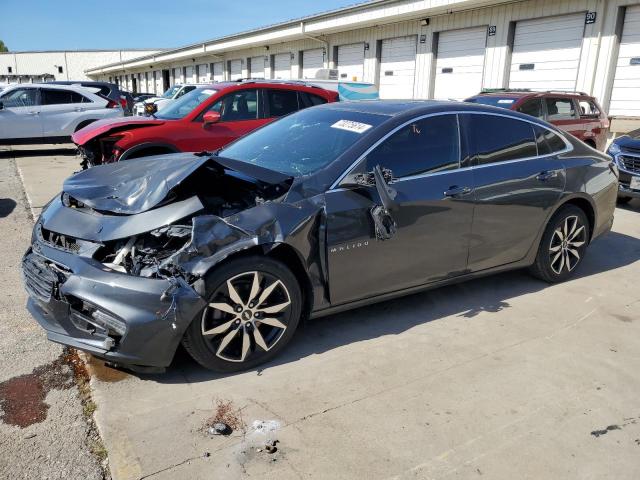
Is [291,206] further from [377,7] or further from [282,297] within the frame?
[377,7]

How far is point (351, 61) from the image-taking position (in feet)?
65.3

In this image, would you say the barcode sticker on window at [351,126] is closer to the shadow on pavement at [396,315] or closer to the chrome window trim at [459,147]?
the chrome window trim at [459,147]

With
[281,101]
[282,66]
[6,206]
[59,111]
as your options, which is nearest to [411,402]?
[281,101]

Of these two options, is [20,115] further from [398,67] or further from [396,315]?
[396,315]

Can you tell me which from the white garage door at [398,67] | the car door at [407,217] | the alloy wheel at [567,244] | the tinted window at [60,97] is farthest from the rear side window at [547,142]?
the white garage door at [398,67]

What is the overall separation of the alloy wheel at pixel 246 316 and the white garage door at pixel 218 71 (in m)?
29.7

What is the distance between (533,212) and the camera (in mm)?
4473

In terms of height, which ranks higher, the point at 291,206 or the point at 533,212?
the point at 291,206

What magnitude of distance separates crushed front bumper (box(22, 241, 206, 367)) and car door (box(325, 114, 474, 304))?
103 cm

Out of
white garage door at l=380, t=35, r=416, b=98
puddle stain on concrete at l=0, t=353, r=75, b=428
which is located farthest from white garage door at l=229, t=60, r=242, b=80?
puddle stain on concrete at l=0, t=353, r=75, b=428

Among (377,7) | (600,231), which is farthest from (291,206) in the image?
(377,7)

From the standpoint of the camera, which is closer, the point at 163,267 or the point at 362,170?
the point at 163,267

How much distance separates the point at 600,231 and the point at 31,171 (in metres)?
10.6

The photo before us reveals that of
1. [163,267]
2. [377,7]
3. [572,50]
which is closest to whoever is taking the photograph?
[163,267]
